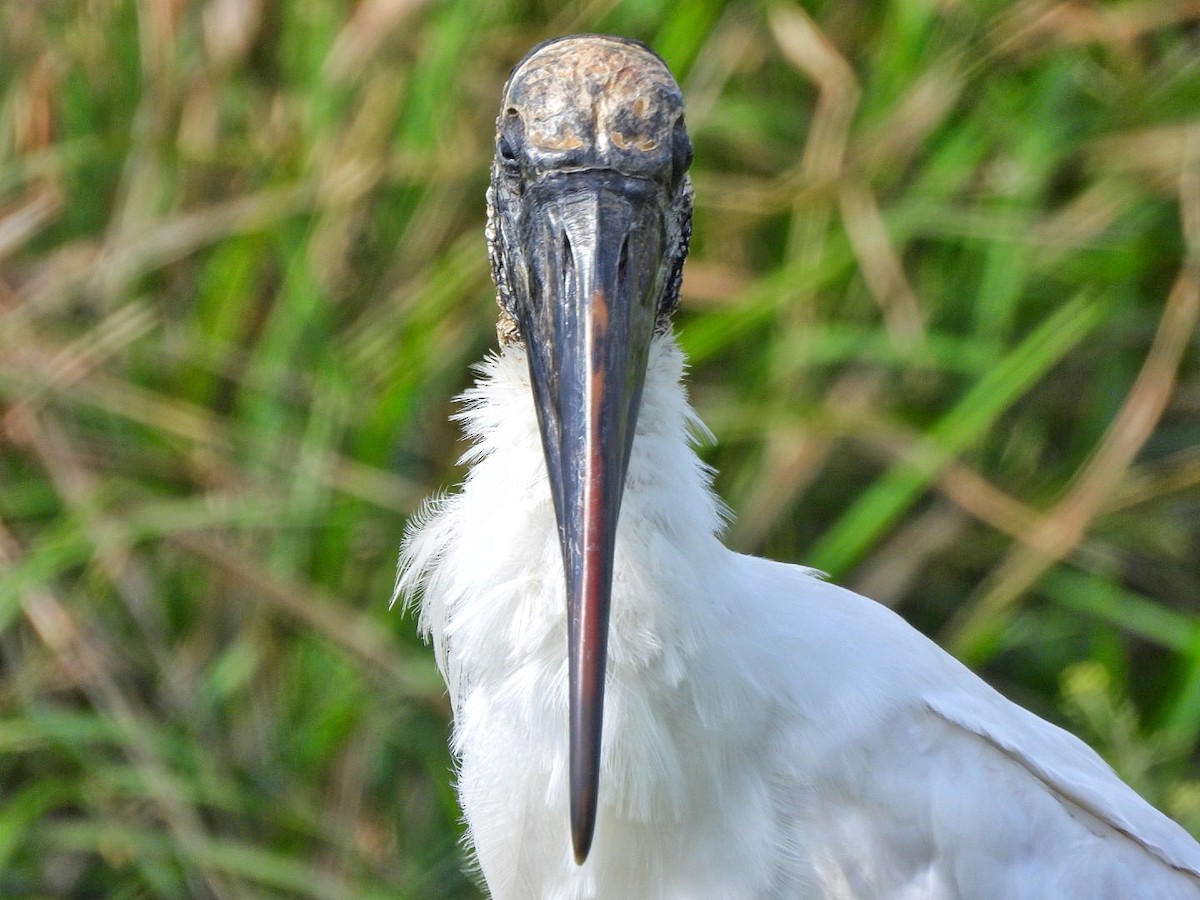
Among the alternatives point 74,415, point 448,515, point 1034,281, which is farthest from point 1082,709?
point 74,415

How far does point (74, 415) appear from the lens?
319 cm

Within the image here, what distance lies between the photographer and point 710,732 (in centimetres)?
166

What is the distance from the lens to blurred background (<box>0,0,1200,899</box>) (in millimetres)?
2975

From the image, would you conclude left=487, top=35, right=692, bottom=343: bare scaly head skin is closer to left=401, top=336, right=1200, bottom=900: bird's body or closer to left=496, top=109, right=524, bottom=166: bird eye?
left=496, top=109, right=524, bottom=166: bird eye

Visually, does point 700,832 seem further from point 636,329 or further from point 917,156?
point 917,156

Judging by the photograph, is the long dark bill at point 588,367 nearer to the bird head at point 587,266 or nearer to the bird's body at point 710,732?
the bird head at point 587,266

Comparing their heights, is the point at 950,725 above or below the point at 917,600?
above

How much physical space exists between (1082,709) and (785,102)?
1.37 meters

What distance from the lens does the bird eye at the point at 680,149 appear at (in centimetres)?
160

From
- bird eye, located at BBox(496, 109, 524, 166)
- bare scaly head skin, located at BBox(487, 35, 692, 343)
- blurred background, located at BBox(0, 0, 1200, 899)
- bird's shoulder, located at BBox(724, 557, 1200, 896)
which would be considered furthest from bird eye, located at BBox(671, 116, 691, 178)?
blurred background, located at BBox(0, 0, 1200, 899)

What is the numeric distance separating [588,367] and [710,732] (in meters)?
0.42

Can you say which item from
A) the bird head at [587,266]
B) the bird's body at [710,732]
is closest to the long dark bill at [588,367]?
the bird head at [587,266]

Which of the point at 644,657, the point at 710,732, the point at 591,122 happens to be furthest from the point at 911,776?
the point at 591,122

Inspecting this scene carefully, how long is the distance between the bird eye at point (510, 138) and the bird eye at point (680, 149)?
150 mm
